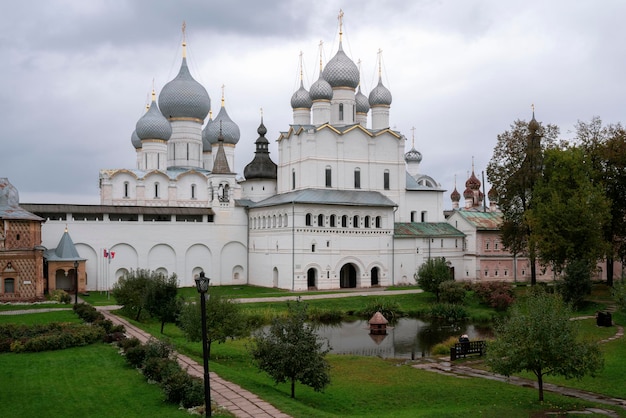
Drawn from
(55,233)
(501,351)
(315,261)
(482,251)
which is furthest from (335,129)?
(501,351)

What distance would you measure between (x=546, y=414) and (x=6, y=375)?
13718 mm

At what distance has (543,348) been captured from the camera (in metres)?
16.0

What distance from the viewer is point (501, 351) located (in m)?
16.6

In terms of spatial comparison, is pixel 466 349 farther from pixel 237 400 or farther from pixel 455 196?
pixel 455 196

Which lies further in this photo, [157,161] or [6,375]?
[157,161]

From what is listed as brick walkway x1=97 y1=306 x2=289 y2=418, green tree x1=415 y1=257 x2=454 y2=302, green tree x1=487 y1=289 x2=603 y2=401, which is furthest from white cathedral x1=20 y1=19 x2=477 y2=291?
green tree x1=487 y1=289 x2=603 y2=401

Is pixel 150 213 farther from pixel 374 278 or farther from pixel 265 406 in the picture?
pixel 265 406

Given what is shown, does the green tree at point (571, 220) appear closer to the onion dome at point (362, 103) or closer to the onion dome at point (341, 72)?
the onion dome at point (341, 72)

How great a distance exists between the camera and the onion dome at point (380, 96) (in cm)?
5050

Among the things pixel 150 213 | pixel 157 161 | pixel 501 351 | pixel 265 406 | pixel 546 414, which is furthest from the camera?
pixel 157 161

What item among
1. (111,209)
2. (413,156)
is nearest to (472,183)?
(413,156)

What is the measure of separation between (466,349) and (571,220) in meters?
14.4

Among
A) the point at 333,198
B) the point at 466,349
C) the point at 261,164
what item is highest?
the point at 261,164

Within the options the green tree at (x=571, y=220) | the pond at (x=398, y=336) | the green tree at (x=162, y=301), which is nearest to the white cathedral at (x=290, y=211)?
the pond at (x=398, y=336)
